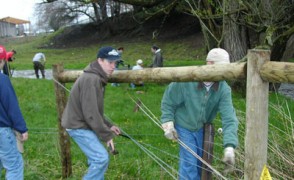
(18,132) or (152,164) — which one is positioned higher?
(18,132)

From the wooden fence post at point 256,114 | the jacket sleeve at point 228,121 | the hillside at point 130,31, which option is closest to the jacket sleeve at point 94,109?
the jacket sleeve at point 228,121

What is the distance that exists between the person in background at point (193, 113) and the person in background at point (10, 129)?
1499 mm

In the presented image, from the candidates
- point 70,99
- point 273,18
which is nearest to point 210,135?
point 70,99

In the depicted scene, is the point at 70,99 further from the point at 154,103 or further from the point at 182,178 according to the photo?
the point at 154,103

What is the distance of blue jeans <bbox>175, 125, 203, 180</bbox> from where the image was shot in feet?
14.0

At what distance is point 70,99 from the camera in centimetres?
427

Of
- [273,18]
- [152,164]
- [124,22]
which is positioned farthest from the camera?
[124,22]

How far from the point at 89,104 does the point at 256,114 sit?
1.67 metres

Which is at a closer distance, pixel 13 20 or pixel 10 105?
pixel 10 105

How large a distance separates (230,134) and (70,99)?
62.0 inches

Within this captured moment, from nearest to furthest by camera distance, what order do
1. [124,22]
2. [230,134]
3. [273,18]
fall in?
[230,134], [273,18], [124,22]

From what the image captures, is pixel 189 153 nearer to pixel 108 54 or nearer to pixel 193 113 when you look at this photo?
pixel 193 113

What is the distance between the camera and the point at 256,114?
119 inches

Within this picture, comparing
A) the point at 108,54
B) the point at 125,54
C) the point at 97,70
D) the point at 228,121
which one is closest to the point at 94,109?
the point at 97,70
